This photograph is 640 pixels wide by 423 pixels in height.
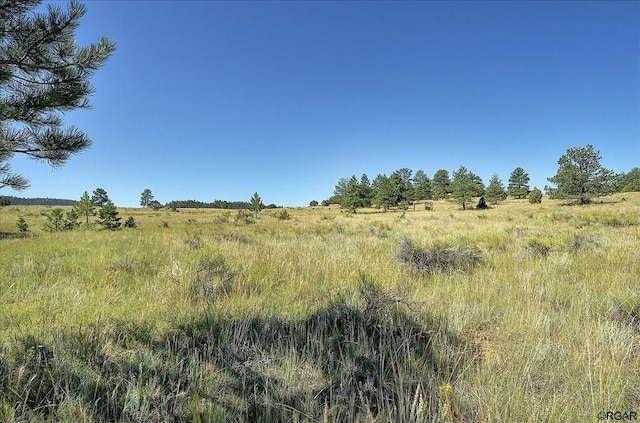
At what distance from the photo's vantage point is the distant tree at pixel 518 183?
2671 inches

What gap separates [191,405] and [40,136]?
5.65 meters

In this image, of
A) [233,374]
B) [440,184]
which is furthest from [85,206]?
[440,184]

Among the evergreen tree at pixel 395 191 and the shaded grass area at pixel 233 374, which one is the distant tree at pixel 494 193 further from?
the shaded grass area at pixel 233 374

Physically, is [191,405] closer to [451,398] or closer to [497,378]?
[451,398]

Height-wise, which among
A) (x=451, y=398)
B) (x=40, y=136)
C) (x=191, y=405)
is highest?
(x=40, y=136)

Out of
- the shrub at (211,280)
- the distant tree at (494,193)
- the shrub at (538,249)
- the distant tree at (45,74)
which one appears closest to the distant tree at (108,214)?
the distant tree at (45,74)

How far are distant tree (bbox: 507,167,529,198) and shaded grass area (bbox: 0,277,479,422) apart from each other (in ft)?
256

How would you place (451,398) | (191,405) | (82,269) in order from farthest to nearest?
(82,269) → (451,398) → (191,405)

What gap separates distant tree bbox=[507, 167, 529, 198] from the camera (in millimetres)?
67850

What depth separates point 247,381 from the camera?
6.50ft

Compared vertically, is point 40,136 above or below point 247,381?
above

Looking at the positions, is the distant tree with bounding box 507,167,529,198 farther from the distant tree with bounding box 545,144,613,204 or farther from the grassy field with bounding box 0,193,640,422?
the grassy field with bounding box 0,193,640,422

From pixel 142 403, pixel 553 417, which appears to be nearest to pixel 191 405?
pixel 142 403
